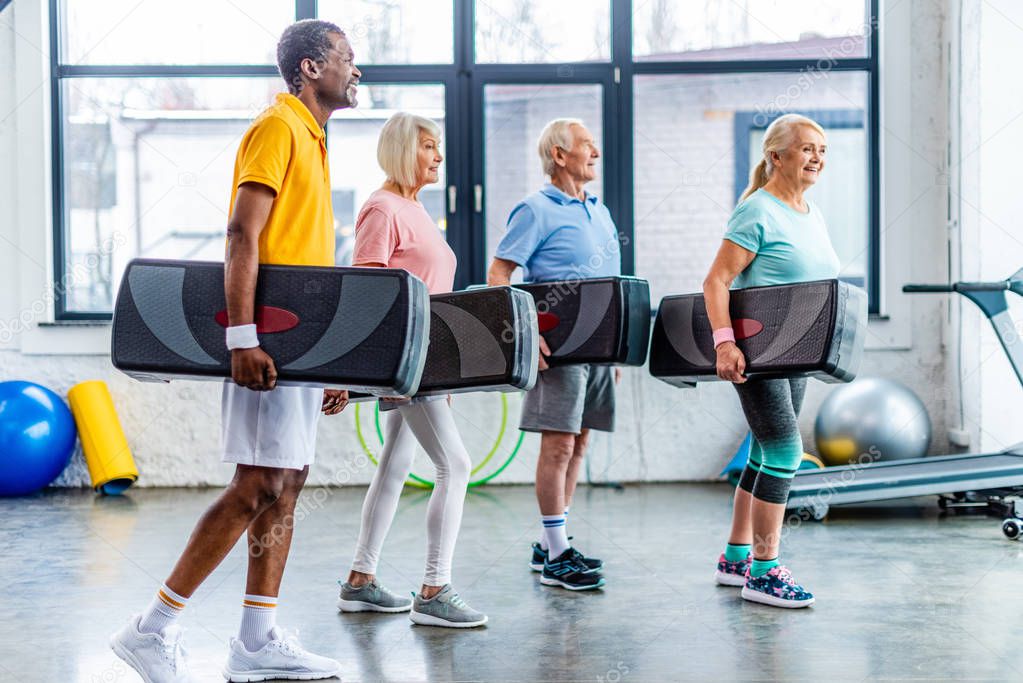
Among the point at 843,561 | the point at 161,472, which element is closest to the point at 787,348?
the point at 843,561

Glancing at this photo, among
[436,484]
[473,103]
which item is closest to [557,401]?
[436,484]

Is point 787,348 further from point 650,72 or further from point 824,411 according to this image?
point 650,72

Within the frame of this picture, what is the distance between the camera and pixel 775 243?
9.42ft

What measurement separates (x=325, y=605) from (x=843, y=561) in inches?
64.9

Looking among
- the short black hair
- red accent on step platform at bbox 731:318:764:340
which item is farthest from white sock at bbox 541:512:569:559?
the short black hair

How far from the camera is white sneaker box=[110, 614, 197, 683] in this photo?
2.13 m

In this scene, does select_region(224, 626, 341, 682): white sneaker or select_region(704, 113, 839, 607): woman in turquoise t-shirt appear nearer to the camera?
select_region(224, 626, 341, 682): white sneaker

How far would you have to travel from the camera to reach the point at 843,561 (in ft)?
11.6

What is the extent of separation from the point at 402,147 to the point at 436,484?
85 centimetres

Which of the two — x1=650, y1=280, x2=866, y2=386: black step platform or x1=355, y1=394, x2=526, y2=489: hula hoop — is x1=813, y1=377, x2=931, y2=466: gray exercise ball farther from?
x1=650, y1=280, x2=866, y2=386: black step platform

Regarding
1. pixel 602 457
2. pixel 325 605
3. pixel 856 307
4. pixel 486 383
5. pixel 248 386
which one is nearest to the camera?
pixel 248 386

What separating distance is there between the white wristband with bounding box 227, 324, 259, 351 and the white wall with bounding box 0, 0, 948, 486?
11.3ft

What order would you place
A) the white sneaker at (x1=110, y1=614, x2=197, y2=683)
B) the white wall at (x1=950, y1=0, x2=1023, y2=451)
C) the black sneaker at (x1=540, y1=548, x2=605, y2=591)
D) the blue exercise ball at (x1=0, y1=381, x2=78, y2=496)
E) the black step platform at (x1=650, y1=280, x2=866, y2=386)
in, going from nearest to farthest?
the white sneaker at (x1=110, y1=614, x2=197, y2=683)
the black step platform at (x1=650, y1=280, x2=866, y2=386)
the black sneaker at (x1=540, y1=548, x2=605, y2=591)
the white wall at (x1=950, y1=0, x2=1023, y2=451)
the blue exercise ball at (x1=0, y1=381, x2=78, y2=496)

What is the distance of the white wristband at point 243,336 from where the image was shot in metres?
2.01
